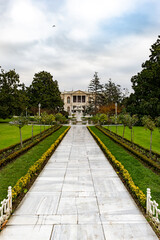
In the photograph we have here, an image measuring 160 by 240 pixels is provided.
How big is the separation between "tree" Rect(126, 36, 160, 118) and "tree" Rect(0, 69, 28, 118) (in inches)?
955

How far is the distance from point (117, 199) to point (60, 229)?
2.18 m

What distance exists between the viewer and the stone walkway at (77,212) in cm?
394

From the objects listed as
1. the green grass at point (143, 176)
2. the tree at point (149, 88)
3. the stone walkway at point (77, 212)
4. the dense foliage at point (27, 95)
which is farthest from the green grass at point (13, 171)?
the dense foliage at point (27, 95)

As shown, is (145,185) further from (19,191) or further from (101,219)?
(19,191)

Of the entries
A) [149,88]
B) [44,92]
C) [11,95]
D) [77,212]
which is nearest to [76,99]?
[44,92]

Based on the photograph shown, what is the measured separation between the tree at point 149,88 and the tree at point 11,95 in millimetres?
24250

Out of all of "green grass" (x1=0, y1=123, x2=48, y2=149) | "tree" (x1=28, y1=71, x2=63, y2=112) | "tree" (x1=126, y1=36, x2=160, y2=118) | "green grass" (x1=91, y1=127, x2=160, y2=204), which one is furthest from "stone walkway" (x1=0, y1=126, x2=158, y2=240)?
"tree" (x1=28, y1=71, x2=63, y2=112)

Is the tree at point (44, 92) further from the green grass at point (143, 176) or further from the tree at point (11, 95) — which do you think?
the green grass at point (143, 176)

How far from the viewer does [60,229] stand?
409 cm

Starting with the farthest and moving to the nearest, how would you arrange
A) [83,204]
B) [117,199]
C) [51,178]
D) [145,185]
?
[51,178]
[145,185]
[117,199]
[83,204]

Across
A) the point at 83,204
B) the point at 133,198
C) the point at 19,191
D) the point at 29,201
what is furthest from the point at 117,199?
the point at 19,191

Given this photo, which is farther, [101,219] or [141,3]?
[141,3]

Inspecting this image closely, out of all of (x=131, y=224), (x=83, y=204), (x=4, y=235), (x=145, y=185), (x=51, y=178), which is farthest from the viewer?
(x=51, y=178)

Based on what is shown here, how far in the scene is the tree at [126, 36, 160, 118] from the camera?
2896cm
